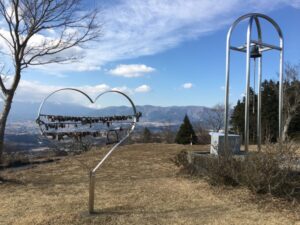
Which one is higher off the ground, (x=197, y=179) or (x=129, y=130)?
(x=129, y=130)

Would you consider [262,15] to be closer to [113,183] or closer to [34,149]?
[113,183]

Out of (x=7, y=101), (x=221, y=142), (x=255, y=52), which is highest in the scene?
(x=255, y=52)

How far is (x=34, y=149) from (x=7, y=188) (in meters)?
11.9

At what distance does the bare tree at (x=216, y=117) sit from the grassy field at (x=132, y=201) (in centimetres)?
3602

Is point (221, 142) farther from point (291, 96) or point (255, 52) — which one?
point (291, 96)

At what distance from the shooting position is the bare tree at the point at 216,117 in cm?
4591

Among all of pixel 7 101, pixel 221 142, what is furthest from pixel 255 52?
pixel 7 101

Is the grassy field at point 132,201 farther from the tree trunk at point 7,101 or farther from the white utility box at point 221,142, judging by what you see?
the tree trunk at point 7,101

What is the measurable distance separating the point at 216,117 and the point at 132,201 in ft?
132

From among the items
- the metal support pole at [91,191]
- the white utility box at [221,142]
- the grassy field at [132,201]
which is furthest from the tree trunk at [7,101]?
the white utility box at [221,142]

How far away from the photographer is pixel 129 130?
273 inches

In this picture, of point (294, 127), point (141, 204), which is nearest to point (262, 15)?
point (141, 204)

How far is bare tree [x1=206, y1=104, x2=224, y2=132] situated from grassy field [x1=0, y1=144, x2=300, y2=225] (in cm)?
3602

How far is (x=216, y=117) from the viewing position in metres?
46.6
